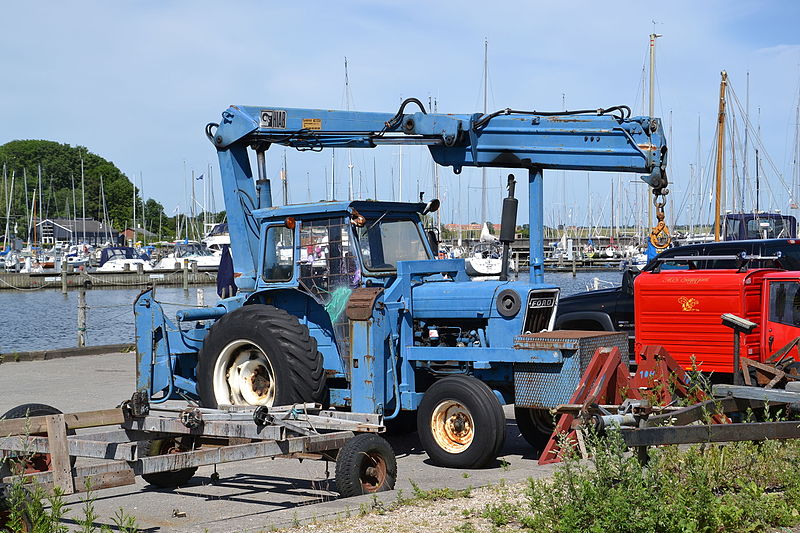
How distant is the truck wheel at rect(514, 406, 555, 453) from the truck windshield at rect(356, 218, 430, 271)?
220 cm

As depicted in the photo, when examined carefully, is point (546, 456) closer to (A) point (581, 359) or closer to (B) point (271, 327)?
(A) point (581, 359)

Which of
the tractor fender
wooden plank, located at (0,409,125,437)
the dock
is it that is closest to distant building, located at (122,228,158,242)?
the dock

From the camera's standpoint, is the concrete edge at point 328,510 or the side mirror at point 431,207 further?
the side mirror at point 431,207

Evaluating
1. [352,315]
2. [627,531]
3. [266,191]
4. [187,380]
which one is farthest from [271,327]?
[627,531]

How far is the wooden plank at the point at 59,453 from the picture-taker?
689cm

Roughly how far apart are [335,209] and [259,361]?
74.8 inches

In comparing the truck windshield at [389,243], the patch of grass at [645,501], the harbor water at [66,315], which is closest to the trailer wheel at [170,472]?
the truck windshield at [389,243]

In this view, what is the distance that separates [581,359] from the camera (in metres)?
9.71

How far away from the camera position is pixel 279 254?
11727 mm

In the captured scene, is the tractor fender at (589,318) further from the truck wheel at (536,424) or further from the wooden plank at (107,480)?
the wooden plank at (107,480)

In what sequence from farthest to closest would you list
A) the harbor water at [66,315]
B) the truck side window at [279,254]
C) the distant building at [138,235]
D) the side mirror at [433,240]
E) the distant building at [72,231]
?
the distant building at [138,235]
the distant building at [72,231]
the harbor water at [66,315]
the side mirror at [433,240]
the truck side window at [279,254]

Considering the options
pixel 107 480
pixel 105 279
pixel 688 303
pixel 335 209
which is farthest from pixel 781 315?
pixel 105 279

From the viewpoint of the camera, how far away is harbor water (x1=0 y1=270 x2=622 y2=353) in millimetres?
34281

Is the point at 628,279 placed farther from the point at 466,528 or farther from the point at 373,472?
the point at 466,528
